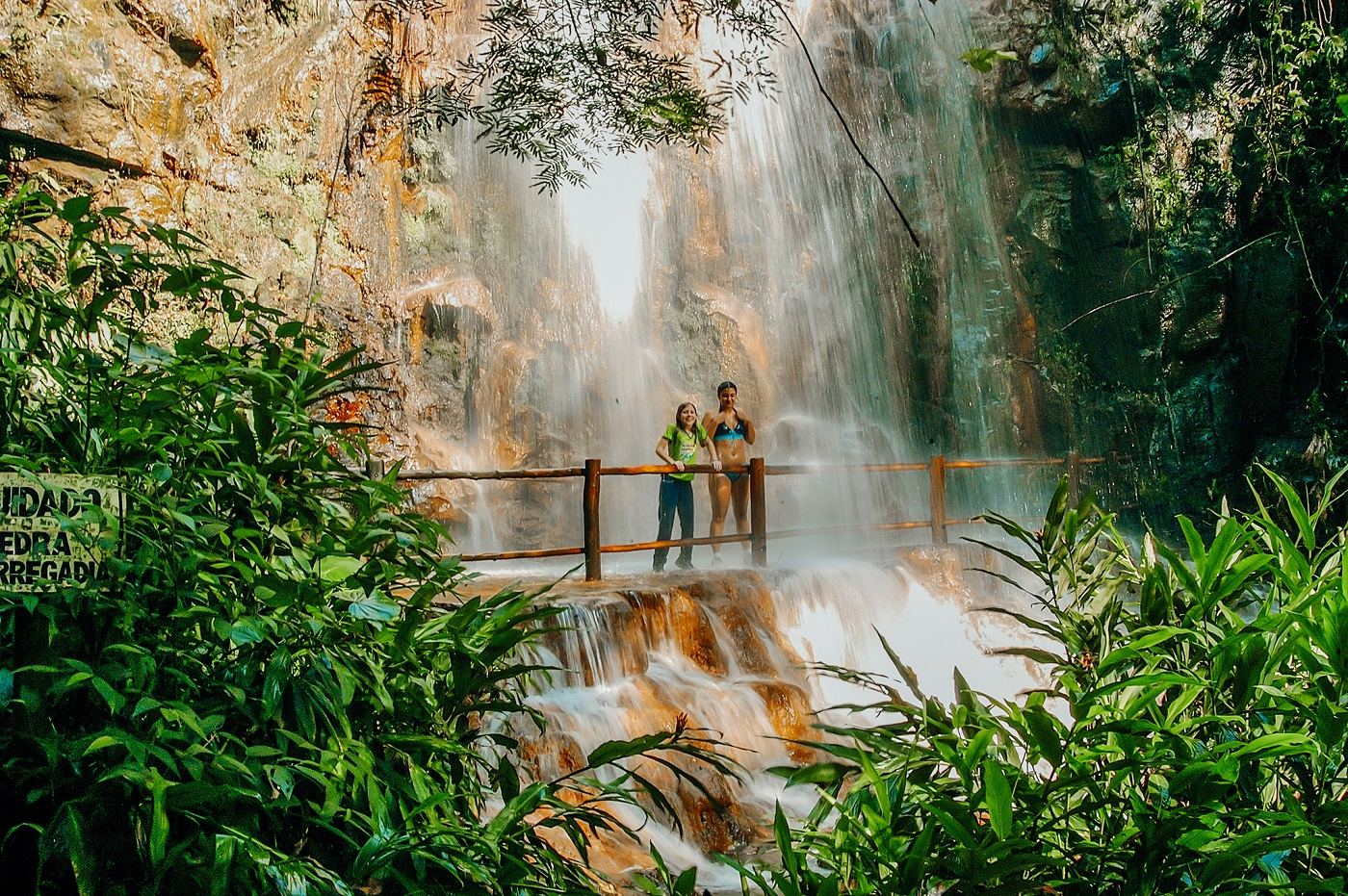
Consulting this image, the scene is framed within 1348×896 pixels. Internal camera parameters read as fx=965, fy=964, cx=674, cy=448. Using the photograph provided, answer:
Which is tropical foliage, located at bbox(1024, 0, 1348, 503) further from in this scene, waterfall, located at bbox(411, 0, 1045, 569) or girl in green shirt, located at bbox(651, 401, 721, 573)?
girl in green shirt, located at bbox(651, 401, 721, 573)

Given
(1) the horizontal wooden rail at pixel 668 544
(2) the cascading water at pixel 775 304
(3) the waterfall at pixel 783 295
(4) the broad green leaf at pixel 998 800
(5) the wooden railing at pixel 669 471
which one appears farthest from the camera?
(3) the waterfall at pixel 783 295

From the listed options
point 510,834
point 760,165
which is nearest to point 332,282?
point 760,165

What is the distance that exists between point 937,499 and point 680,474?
386cm

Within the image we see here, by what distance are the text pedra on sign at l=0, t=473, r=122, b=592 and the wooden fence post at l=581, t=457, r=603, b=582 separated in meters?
5.34

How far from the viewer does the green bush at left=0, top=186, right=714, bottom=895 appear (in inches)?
59.7

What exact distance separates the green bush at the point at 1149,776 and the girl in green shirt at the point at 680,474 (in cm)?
594

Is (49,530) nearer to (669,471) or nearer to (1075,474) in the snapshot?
(669,471)

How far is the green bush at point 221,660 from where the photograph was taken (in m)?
1.52

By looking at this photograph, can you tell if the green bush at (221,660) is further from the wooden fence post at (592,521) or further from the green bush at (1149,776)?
the wooden fence post at (592,521)

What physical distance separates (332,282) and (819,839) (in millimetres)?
11121

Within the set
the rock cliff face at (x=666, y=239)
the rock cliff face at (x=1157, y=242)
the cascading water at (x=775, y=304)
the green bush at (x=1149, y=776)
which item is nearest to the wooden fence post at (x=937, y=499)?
the cascading water at (x=775, y=304)

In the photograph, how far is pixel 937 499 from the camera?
10.4m

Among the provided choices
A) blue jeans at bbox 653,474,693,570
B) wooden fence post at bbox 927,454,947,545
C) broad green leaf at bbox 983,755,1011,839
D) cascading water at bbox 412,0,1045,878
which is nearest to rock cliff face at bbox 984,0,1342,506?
cascading water at bbox 412,0,1045,878

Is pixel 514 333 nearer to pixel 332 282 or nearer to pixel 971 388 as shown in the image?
pixel 332 282
